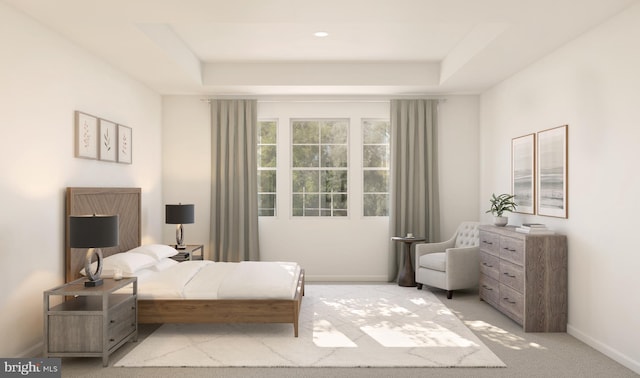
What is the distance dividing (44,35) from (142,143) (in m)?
2.26

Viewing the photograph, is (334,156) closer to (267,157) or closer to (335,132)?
(335,132)

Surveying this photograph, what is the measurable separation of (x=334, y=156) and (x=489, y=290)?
2954 mm

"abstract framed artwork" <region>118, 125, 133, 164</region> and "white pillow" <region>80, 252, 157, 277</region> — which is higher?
"abstract framed artwork" <region>118, 125, 133, 164</region>

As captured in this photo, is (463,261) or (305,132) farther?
(305,132)

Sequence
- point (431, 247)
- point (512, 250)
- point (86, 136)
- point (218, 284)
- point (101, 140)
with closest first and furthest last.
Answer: point (218, 284)
point (86, 136)
point (512, 250)
point (101, 140)
point (431, 247)

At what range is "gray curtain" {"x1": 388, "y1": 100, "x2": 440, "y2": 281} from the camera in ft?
22.1

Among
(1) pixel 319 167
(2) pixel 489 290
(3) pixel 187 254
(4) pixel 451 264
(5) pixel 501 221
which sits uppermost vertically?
(1) pixel 319 167

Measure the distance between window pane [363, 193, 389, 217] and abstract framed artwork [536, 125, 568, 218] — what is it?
2423 millimetres

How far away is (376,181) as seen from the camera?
7027 mm

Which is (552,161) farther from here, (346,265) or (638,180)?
(346,265)

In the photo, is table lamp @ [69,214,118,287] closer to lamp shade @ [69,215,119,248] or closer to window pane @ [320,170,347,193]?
lamp shade @ [69,215,119,248]

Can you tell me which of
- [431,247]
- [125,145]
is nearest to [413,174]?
[431,247]

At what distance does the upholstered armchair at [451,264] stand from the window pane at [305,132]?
2.23 metres

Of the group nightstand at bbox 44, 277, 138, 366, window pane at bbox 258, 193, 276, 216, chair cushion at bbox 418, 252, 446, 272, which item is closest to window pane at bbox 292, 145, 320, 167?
window pane at bbox 258, 193, 276, 216
